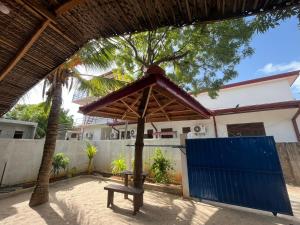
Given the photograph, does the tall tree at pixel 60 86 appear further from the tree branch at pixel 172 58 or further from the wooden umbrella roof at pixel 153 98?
the tree branch at pixel 172 58

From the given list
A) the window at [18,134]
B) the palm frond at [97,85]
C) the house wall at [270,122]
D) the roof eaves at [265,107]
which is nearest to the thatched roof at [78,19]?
→ the palm frond at [97,85]

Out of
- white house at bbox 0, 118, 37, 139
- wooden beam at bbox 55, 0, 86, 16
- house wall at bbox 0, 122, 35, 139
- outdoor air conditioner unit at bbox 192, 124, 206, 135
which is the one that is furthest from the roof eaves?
house wall at bbox 0, 122, 35, 139

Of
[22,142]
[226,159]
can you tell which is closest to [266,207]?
[226,159]

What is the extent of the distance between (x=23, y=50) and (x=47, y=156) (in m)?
4.77

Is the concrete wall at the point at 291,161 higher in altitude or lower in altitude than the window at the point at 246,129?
lower

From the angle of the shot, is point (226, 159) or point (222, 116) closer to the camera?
point (226, 159)

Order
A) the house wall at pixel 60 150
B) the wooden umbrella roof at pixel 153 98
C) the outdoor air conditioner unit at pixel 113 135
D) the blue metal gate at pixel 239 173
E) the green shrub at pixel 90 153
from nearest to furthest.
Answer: the wooden umbrella roof at pixel 153 98 < the blue metal gate at pixel 239 173 < the house wall at pixel 60 150 < the green shrub at pixel 90 153 < the outdoor air conditioner unit at pixel 113 135

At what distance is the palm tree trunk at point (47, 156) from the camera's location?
5180mm

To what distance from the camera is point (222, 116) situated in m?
10.4

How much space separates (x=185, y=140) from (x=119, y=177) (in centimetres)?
476

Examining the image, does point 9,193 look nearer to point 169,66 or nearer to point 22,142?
point 22,142

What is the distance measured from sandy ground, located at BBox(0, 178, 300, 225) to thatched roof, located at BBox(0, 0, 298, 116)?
4014 mm

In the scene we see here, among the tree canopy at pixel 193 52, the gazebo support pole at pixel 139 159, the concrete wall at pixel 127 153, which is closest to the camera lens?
the gazebo support pole at pixel 139 159

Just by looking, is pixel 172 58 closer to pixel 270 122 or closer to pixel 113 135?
pixel 270 122
